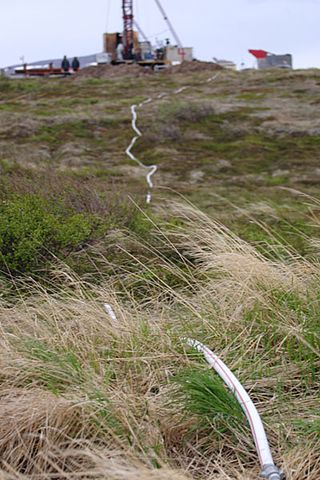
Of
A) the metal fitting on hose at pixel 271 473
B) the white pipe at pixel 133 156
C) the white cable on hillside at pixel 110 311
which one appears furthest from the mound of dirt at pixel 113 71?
A: the metal fitting on hose at pixel 271 473

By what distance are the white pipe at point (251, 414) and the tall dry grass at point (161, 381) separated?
0.07 m

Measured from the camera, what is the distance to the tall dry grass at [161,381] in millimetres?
3301

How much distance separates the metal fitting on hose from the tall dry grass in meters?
0.06

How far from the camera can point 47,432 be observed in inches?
134

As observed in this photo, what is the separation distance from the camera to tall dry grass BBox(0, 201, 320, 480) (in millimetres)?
3301

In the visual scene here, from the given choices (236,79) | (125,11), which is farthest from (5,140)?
(125,11)

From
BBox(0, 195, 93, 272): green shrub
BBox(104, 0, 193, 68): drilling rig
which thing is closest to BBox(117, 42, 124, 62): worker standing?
BBox(104, 0, 193, 68): drilling rig

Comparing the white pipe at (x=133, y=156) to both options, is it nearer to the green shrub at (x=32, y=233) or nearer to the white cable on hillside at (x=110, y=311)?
the green shrub at (x=32, y=233)

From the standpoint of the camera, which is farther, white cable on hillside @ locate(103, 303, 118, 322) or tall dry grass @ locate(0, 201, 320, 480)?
white cable on hillside @ locate(103, 303, 118, 322)

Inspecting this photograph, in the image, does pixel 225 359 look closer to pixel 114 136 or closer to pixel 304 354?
pixel 304 354

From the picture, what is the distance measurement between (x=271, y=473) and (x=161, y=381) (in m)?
1.04

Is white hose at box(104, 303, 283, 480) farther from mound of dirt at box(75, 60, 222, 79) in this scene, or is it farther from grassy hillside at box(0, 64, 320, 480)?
mound of dirt at box(75, 60, 222, 79)

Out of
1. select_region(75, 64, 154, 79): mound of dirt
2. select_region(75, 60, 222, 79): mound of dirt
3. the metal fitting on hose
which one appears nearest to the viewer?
the metal fitting on hose

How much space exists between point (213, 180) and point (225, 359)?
18.7 m
